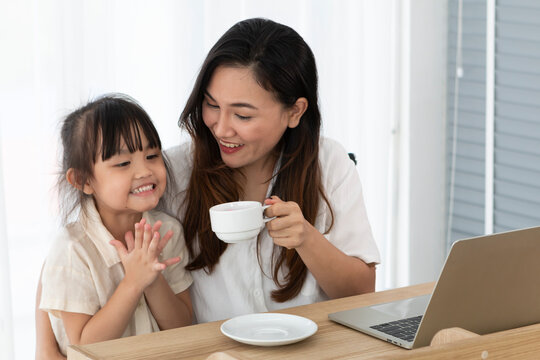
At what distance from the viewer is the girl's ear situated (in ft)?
5.23

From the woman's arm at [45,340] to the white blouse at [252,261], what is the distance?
0.37 metres

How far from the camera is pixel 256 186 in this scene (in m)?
1.85

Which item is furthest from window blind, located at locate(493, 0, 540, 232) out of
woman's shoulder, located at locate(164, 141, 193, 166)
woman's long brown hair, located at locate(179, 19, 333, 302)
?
woman's shoulder, located at locate(164, 141, 193, 166)

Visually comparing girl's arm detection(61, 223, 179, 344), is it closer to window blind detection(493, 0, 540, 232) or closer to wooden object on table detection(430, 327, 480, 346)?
wooden object on table detection(430, 327, 480, 346)

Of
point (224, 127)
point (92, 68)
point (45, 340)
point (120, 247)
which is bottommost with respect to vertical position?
point (45, 340)

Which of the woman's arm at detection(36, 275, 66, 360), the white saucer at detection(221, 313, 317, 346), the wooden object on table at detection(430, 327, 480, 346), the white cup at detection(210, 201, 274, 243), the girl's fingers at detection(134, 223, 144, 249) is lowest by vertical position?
the woman's arm at detection(36, 275, 66, 360)

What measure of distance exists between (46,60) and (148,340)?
122cm

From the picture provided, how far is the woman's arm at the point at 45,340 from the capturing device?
5.28 feet

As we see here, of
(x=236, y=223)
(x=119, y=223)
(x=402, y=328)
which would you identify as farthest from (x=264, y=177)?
(x=402, y=328)

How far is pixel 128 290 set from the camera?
1.48 m

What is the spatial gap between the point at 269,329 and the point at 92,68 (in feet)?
4.24

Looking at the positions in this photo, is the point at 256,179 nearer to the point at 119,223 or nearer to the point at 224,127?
the point at 224,127

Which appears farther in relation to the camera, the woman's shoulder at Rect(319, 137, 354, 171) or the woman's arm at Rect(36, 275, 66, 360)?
the woman's shoulder at Rect(319, 137, 354, 171)

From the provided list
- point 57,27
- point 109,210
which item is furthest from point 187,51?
point 109,210
